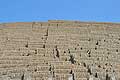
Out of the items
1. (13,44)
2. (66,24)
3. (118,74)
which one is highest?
(66,24)

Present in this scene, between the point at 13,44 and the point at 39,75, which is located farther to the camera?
the point at 13,44

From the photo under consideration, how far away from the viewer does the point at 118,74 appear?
1730 centimetres

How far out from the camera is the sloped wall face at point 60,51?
664 inches

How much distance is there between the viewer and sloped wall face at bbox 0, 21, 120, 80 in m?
16.9

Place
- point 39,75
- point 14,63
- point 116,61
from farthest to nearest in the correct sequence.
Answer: point 116,61, point 14,63, point 39,75

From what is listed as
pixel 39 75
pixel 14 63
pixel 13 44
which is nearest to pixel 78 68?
pixel 39 75

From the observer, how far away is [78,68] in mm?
17484

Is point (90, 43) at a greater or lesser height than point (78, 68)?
greater

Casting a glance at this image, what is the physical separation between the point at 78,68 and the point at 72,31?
5671 mm

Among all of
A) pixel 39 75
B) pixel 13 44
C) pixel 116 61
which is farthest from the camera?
pixel 13 44

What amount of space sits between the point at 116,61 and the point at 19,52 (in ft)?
17.5

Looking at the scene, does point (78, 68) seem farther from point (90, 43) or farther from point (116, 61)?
point (90, 43)

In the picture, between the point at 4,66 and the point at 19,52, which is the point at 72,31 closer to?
the point at 19,52

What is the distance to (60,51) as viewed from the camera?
19625mm
